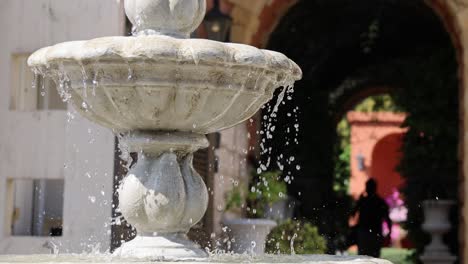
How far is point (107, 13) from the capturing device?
7531mm

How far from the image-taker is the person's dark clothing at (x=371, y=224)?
10.5 metres

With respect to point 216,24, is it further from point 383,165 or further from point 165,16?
point 383,165

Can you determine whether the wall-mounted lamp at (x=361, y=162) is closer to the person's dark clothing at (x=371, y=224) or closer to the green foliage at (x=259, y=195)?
the person's dark clothing at (x=371, y=224)

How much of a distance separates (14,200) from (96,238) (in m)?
1.00

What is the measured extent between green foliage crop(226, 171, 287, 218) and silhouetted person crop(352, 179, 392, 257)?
3.50ft

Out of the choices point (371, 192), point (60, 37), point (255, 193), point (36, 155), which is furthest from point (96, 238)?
point (371, 192)

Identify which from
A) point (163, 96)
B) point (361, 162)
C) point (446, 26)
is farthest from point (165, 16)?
point (361, 162)

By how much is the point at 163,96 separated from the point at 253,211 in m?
5.54

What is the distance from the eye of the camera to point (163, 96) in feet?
13.9

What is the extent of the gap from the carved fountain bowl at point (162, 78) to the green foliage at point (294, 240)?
4877mm

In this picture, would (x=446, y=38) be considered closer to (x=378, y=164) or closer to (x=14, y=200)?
(x=14, y=200)

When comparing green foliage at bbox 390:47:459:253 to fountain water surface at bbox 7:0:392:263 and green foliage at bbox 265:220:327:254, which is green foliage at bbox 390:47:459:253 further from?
fountain water surface at bbox 7:0:392:263

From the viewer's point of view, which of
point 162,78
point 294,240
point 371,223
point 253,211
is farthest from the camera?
point 371,223

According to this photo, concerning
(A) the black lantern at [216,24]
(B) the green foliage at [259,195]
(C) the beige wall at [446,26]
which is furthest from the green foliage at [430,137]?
(A) the black lantern at [216,24]
